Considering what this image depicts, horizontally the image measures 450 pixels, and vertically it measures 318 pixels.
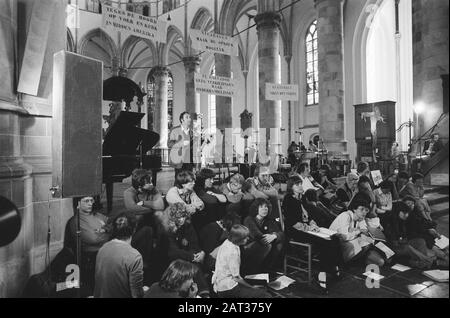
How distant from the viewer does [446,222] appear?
1.88 metres

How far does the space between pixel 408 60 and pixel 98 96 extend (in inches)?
600

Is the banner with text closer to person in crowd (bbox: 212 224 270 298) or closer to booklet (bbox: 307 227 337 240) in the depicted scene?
booklet (bbox: 307 227 337 240)

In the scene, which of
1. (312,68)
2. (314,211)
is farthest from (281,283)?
(312,68)

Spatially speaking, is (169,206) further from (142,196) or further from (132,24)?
(132,24)

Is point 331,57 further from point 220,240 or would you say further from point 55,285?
point 55,285

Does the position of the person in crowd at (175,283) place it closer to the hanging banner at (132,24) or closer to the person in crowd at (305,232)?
the person in crowd at (305,232)

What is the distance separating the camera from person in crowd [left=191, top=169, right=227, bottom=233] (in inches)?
154

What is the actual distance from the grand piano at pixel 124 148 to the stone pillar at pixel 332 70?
200 inches

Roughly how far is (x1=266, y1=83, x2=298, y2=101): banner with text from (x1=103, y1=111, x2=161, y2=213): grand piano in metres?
2.52

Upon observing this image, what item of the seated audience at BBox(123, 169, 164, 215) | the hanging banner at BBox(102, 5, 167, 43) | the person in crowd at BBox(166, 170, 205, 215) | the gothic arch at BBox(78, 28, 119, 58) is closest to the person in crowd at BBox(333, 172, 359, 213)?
the person in crowd at BBox(166, 170, 205, 215)

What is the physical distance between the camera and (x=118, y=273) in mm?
2365

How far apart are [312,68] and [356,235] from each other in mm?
14515
